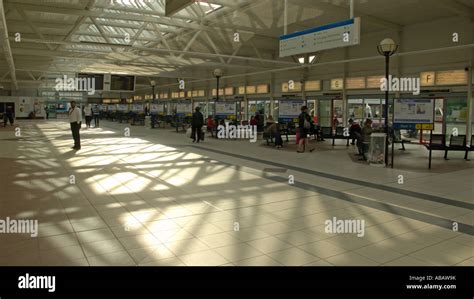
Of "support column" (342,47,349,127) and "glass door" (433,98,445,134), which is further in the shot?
"support column" (342,47,349,127)

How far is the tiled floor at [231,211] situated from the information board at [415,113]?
105 centimetres

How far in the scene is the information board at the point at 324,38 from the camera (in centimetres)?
836

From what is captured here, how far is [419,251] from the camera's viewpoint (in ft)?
12.7

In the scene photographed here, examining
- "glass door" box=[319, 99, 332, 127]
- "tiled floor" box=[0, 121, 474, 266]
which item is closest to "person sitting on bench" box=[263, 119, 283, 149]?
"tiled floor" box=[0, 121, 474, 266]

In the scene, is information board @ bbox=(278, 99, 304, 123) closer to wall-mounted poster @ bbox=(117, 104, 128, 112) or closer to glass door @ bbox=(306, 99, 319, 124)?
glass door @ bbox=(306, 99, 319, 124)

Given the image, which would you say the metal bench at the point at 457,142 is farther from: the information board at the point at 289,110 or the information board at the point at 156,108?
the information board at the point at 156,108

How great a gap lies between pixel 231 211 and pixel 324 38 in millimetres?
5496

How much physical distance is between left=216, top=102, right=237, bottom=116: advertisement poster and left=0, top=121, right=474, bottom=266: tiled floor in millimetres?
9040

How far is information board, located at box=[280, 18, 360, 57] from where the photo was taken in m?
8.36

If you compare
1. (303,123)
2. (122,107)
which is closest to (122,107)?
(122,107)

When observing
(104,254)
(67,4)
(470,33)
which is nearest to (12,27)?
(67,4)

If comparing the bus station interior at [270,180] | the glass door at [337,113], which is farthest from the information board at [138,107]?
the glass door at [337,113]

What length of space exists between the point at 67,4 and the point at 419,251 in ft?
39.9
